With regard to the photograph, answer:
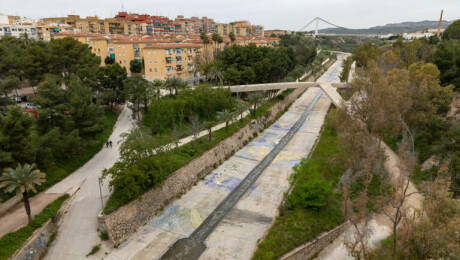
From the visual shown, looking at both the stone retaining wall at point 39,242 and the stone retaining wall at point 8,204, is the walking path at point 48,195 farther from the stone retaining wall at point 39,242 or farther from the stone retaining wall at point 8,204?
the stone retaining wall at point 39,242

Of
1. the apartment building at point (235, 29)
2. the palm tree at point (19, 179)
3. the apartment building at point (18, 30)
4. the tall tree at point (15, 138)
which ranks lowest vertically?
the palm tree at point (19, 179)

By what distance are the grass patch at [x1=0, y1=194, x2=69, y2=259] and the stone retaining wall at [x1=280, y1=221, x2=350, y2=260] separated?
18639mm

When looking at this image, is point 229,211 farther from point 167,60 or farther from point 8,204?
point 167,60

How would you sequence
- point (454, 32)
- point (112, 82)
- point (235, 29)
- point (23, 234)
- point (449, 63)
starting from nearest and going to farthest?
point (23, 234)
point (112, 82)
point (449, 63)
point (454, 32)
point (235, 29)

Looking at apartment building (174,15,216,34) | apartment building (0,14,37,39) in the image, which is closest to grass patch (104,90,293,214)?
apartment building (0,14,37,39)

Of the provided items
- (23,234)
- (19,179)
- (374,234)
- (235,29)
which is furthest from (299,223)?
(235,29)

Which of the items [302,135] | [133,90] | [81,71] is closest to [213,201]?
[133,90]

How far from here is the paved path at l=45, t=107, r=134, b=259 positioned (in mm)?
21064

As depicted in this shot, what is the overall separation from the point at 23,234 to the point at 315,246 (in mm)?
22093

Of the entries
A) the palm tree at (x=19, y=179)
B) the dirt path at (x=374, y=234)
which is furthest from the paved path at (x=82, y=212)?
the dirt path at (x=374, y=234)

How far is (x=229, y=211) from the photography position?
27.0m

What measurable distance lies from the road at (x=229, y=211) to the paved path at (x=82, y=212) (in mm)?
1881

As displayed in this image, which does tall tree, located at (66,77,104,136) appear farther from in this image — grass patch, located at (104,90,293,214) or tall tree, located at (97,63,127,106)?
tall tree, located at (97,63,127,106)

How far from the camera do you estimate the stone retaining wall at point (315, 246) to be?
2115 cm
